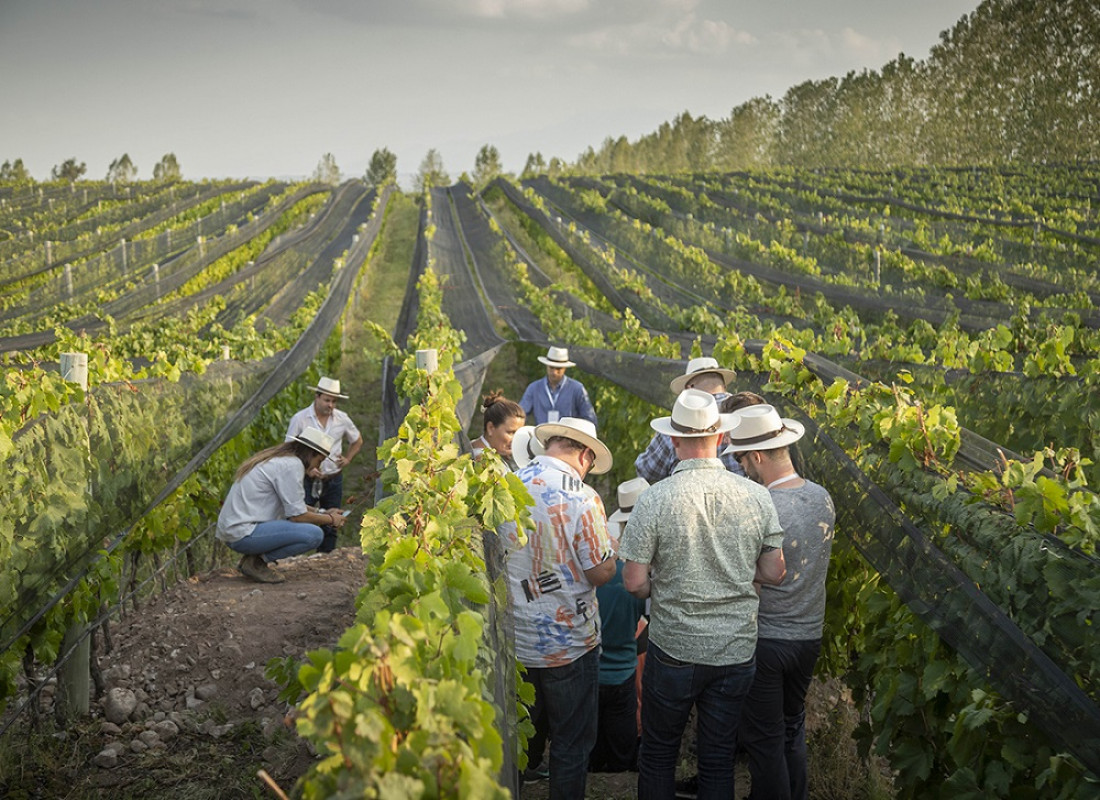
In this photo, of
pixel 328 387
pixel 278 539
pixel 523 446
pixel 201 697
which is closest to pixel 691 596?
pixel 523 446

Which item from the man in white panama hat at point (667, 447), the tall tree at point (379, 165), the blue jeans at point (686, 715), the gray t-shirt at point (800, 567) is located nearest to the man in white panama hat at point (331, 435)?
the man in white panama hat at point (667, 447)

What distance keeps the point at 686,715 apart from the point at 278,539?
11.7 ft

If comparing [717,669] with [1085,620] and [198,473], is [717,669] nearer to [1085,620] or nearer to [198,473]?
[1085,620]

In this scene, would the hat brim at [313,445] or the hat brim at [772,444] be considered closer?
the hat brim at [772,444]

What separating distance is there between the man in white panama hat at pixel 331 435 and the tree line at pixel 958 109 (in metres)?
48.5

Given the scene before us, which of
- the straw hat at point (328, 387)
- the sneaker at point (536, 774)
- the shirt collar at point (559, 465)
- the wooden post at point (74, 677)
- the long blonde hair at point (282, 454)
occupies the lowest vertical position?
the sneaker at point (536, 774)

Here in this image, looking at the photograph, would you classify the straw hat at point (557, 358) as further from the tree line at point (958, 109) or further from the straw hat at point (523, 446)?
the tree line at point (958, 109)

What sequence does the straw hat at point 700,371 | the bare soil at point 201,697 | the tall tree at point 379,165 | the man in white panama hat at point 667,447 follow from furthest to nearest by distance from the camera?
the tall tree at point 379,165, the straw hat at point 700,371, the man in white panama hat at point 667,447, the bare soil at point 201,697

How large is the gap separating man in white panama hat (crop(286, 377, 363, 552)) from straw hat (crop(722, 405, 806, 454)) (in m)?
4.25

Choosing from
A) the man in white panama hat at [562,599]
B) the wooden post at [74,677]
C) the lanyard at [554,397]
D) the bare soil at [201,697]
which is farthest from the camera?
the lanyard at [554,397]

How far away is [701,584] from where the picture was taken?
356 centimetres

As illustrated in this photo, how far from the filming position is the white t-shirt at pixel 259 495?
20.6 feet

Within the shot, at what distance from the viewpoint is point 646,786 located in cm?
375

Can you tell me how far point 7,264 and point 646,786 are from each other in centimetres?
2160
